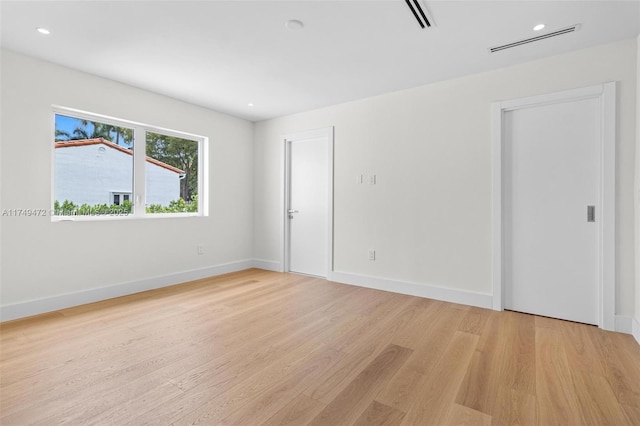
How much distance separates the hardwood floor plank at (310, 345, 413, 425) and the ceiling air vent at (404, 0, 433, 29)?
2.52 metres

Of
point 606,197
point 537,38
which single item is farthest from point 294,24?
point 606,197

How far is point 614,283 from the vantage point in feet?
8.77

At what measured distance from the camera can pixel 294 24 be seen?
2404mm

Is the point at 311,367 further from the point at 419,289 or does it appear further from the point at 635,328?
the point at 635,328


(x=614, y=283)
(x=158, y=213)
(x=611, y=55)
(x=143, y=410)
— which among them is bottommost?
(x=143, y=410)

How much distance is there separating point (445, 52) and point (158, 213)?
392 cm

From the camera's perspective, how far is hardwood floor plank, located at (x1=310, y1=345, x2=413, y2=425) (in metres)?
1.59

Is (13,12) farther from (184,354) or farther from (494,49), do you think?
(494,49)

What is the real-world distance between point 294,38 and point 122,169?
2.72 metres

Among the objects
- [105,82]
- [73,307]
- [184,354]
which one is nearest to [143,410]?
[184,354]

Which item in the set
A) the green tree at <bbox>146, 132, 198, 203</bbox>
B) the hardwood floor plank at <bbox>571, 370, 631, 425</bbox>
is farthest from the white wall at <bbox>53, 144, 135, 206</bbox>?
the hardwood floor plank at <bbox>571, 370, 631, 425</bbox>

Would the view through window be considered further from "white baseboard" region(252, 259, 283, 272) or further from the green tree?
"white baseboard" region(252, 259, 283, 272)

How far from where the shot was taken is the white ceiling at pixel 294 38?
2221 mm

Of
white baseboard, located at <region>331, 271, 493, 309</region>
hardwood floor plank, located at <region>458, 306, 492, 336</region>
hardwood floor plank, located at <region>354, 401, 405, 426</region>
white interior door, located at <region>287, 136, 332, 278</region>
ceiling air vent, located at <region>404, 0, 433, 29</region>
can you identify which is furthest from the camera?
white interior door, located at <region>287, 136, 332, 278</region>
